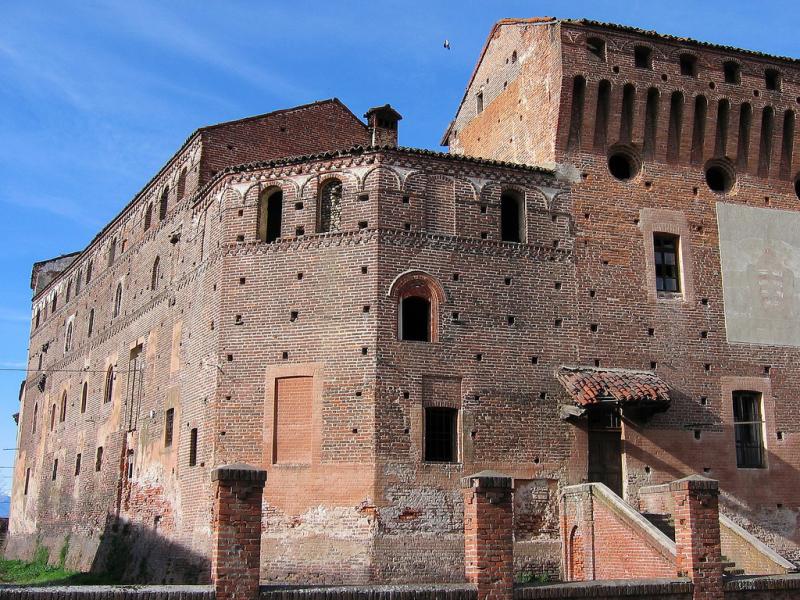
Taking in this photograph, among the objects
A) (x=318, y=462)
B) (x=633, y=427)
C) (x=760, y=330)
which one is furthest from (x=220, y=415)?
(x=760, y=330)

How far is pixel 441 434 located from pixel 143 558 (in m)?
7.98

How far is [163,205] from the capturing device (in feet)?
85.1

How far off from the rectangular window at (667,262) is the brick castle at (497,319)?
6 centimetres

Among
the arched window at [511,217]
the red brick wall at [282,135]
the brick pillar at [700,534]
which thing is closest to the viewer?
the brick pillar at [700,534]

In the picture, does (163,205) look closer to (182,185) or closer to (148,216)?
(148,216)

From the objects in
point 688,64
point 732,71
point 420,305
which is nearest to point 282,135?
point 420,305

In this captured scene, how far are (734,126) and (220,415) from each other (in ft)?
43.5

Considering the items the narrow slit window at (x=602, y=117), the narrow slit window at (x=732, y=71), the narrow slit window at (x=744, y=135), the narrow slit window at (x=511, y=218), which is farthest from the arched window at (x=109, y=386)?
the narrow slit window at (x=732, y=71)

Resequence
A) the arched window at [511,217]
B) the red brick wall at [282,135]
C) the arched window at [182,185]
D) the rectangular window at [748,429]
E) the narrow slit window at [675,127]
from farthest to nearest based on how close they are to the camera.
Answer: the arched window at [182,185]
the red brick wall at [282,135]
the narrow slit window at [675,127]
the rectangular window at [748,429]
the arched window at [511,217]

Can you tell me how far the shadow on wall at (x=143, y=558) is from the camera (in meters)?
19.7

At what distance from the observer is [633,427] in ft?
65.8

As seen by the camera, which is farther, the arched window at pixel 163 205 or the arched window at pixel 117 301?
the arched window at pixel 117 301

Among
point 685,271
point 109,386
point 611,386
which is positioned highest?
point 685,271

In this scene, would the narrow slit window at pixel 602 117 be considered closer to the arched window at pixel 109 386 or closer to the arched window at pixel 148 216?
the arched window at pixel 148 216
